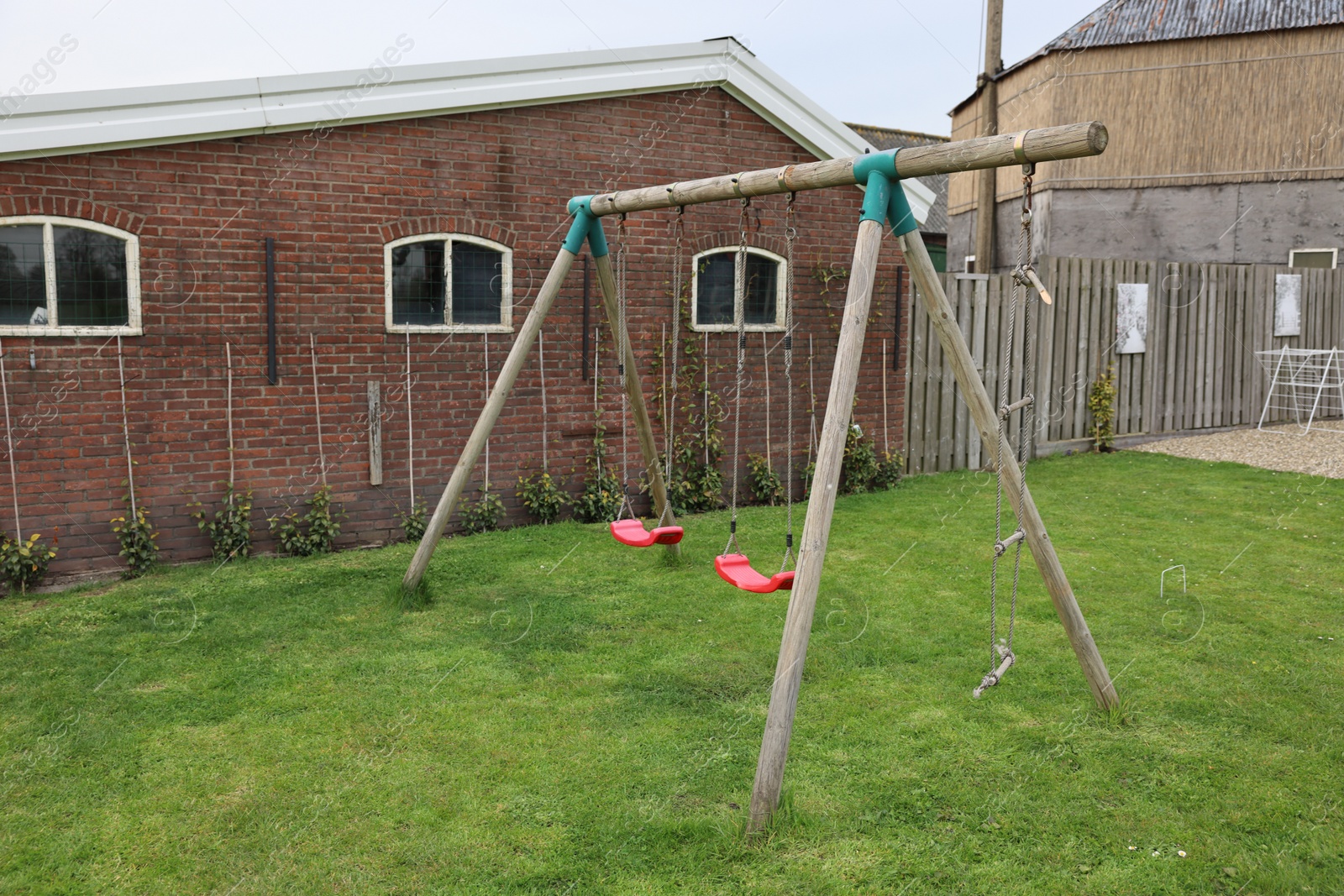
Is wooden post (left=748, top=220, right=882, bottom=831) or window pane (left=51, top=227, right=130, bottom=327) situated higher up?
window pane (left=51, top=227, right=130, bottom=327)

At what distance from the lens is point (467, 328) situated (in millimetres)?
8289

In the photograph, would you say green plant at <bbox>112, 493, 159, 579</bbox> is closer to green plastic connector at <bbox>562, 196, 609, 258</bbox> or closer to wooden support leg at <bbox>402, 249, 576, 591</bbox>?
wooden support leg at <bbox>402, 249, 576, 591</bbox>

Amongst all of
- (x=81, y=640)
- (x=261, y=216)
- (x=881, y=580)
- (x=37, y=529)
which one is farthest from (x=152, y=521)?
(x=881, y=580)

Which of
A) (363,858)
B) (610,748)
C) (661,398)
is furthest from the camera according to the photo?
(661,398)

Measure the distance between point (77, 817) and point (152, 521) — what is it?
3.83 m

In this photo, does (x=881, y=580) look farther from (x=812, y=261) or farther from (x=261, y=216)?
(x=261, y=216)

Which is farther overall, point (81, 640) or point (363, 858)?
point (81, 640)

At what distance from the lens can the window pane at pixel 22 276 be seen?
21.7ft

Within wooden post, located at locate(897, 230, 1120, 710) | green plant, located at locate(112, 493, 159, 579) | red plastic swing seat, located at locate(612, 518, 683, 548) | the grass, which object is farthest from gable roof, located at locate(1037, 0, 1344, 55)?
green plant, located at locate(112, 493, 159, 579)

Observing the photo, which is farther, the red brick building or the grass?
the red brick building

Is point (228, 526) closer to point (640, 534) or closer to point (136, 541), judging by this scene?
point (136, 541)

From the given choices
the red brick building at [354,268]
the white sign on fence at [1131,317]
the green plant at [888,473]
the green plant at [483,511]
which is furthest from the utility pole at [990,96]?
the green plant at [483,511]

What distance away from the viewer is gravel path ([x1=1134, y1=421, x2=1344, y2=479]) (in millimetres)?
11258

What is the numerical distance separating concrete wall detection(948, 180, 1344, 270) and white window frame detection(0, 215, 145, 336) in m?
15.2
